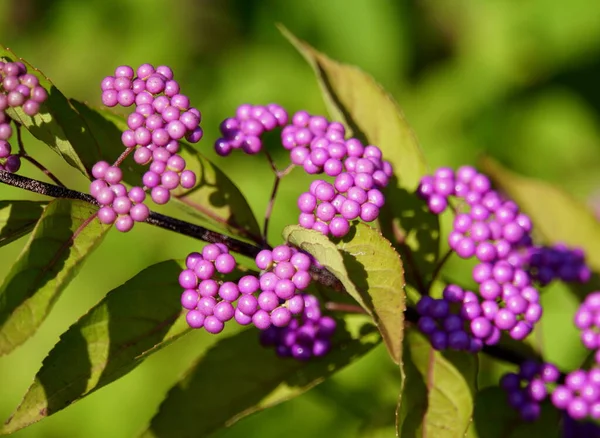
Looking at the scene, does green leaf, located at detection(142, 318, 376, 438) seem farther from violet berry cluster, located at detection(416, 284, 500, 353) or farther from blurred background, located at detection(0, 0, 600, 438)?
blurred background, located at detection(0, 0, 600, 438)

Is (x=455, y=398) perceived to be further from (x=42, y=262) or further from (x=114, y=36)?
(x=114, y=36)

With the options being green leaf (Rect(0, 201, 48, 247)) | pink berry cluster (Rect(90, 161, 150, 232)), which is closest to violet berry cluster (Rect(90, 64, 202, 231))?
pink berry cluster (Rect(90, 161, 150, 232))

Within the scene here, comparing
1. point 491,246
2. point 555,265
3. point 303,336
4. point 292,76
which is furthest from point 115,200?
point 292,76

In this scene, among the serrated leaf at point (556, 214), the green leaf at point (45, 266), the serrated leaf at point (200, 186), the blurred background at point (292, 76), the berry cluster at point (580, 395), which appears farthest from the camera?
the blurred background at point (292, 76)

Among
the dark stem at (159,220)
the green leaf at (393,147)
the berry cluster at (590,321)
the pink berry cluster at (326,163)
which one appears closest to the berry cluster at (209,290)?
the dark stem at (159,220)

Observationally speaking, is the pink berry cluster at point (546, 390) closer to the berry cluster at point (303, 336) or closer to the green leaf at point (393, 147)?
the green leaf at point (393, 147)

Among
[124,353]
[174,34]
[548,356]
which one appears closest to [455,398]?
[124,353]

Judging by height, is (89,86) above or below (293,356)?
below

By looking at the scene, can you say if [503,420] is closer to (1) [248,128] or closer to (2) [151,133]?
(1) [248,128]
